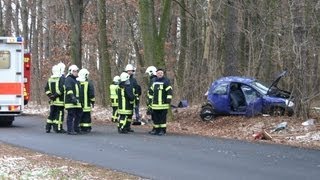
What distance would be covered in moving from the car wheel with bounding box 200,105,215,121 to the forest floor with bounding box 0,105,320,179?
0.22m

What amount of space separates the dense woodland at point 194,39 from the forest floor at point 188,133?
1.37 metres

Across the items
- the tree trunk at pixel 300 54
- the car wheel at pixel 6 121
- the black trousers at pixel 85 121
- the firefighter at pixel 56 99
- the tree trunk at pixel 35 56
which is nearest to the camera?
the black trousers at pixel 85 121

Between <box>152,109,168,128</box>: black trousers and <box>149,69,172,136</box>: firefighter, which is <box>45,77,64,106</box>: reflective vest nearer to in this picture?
<box>149,69,172,136</box>: firefighter

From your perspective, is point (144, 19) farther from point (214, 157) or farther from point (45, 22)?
point (45, 22)

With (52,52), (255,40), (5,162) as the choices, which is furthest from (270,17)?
(52,52)

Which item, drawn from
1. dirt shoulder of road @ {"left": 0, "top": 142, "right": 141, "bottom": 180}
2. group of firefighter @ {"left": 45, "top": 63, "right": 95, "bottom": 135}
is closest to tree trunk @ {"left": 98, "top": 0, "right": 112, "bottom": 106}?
group of firefighter @ {"left": 45, "top": 63, "right": 95, "bottom": 135}

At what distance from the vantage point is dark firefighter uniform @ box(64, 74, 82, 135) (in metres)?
17.5

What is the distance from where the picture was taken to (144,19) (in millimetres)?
22422

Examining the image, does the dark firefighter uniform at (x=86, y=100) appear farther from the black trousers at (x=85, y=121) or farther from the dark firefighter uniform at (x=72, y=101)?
the dark firefighter uniform at (x=72, y=101)

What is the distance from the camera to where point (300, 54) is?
60.5 ft

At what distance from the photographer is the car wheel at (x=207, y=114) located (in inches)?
825

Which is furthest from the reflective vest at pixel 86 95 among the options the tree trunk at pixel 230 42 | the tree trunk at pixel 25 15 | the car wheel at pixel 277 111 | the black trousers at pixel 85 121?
the tree trunk at pixel 25 15

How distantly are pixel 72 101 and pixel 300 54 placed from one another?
6987mm

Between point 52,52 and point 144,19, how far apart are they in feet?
84.8
